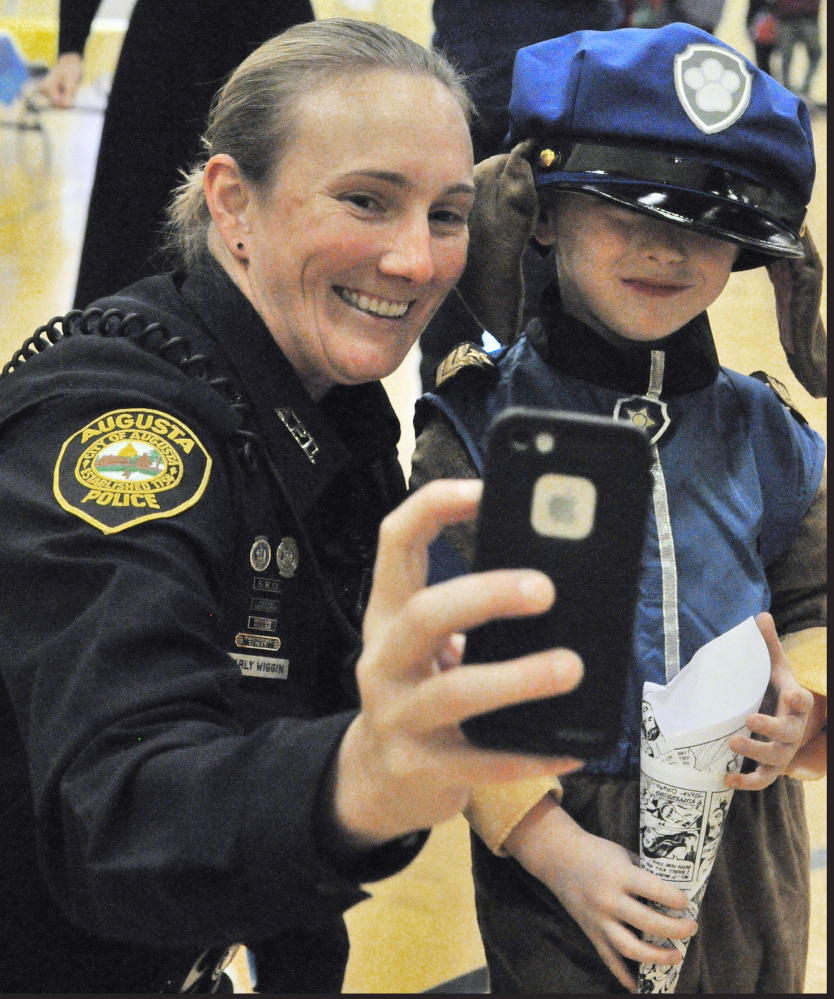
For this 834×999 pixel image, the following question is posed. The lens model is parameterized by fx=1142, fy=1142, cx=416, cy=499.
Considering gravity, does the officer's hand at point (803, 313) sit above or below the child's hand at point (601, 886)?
above

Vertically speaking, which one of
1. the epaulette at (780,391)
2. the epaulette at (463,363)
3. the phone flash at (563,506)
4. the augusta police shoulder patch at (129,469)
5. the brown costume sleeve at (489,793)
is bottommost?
the brown costume sleeve at (489,793)

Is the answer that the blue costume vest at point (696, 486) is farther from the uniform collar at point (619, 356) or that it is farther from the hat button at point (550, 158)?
the hat button at point (550, 158)

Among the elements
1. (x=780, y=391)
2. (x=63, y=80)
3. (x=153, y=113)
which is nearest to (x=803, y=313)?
(x=780, y=391)

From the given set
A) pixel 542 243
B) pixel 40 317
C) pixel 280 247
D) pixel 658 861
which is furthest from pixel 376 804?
pixel 40 317

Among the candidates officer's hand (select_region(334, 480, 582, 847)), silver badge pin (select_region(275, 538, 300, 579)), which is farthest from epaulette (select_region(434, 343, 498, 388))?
officer's hand (select_region(334, 480, 582, 847))

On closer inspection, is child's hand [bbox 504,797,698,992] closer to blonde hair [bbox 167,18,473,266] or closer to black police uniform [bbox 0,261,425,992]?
black police uniform [bbox 0,261,425,992]

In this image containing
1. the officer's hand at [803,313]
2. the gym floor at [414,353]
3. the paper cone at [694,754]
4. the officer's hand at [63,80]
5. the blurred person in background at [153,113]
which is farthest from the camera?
the officer's hand at [63,80]

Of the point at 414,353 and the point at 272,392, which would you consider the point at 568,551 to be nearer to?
the point at 272,392

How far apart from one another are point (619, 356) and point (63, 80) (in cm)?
104

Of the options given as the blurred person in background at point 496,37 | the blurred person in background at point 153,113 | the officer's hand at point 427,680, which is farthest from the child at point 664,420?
the blurred person in background at point 153,113

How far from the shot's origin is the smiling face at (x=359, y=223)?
802 mm

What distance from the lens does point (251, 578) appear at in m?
0.75

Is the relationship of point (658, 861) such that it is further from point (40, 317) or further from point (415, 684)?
point (40, 317)

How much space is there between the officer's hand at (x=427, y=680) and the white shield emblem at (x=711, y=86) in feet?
1.84
